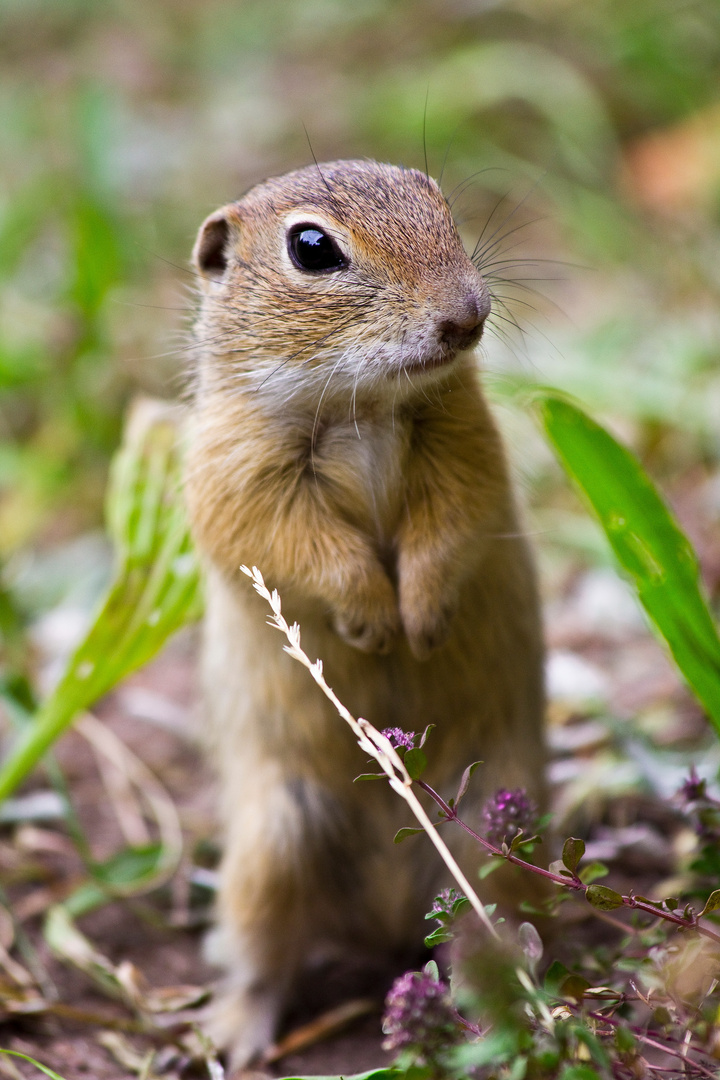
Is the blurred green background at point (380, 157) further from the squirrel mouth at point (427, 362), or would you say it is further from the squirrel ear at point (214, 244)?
the squirrel mouth at point (427, 362)

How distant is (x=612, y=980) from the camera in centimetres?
267

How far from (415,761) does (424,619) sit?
707 mm

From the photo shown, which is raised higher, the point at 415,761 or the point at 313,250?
the point at 313,250

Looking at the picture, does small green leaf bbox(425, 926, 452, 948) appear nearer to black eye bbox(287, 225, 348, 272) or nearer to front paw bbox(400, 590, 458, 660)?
front paw bbox(400, 590, 458, 660)

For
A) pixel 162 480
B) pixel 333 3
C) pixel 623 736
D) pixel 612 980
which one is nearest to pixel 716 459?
pixel 623 736

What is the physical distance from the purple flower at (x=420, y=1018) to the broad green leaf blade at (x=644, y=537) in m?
1.06

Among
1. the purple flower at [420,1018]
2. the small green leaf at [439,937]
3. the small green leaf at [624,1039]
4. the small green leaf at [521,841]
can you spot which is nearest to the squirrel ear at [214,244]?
the small green leaf at [521,841]

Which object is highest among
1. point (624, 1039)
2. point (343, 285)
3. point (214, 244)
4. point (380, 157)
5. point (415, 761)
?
point (380, 157)

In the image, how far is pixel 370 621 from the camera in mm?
2842

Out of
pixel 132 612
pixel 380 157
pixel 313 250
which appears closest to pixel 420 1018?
pixel 313 250

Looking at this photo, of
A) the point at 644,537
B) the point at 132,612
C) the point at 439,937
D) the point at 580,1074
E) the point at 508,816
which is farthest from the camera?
the point at 132,612

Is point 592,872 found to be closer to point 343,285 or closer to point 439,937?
point 439,937

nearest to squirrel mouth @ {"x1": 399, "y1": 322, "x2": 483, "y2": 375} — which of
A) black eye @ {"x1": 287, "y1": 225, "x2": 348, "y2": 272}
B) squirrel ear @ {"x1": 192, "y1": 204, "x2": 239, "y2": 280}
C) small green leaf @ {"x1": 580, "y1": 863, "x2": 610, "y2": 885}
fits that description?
black eye @ {"x1": 287, "y1": 225, "x2": 348, "y2": 272}

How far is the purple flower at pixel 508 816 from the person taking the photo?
2.39 meters
